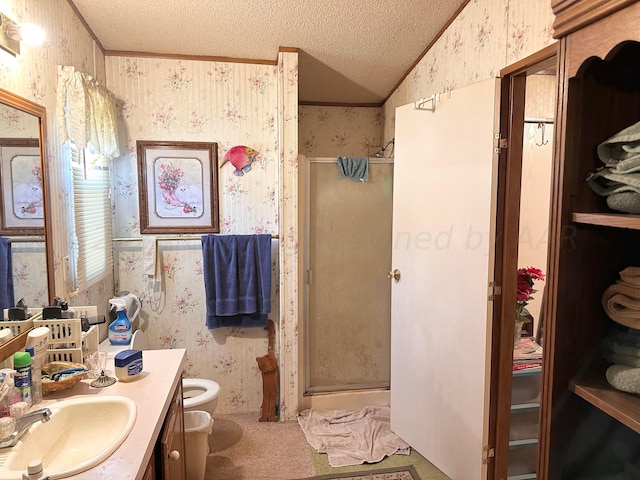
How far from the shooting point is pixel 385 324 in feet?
10.0

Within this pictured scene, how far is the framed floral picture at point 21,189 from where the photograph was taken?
1427mm

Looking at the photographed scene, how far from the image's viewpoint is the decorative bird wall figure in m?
2.80

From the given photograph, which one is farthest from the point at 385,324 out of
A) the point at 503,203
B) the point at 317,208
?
the point at 503,203

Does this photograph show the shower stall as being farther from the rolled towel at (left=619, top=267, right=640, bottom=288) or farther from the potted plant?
Answer: the rolled towel at (left=619, top=267, right=640, bottom=288)

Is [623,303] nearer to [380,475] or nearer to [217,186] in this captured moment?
[380,475]

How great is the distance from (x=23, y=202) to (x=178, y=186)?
1285mm

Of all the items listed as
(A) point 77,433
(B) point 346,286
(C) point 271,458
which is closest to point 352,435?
(C) point 271,458

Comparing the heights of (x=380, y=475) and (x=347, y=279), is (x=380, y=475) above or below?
below

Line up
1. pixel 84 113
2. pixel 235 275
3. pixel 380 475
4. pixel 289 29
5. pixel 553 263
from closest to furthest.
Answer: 1. pixel 553 263
2. pixel 84 113
3. pixel 380 475
4. pixel 289 29
5. pixel 235 275

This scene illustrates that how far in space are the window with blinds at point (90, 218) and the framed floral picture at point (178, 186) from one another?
228 millimetres

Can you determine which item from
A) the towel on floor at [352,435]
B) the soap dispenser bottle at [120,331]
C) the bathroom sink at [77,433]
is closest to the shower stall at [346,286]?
the towel on floor at [352,435]

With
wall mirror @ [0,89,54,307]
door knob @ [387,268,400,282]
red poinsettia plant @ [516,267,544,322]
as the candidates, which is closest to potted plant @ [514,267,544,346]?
red poinsettia plant @ [516,267,544,322]

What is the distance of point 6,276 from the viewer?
144 centimetres

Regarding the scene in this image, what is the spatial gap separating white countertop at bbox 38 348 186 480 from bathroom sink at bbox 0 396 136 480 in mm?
30
